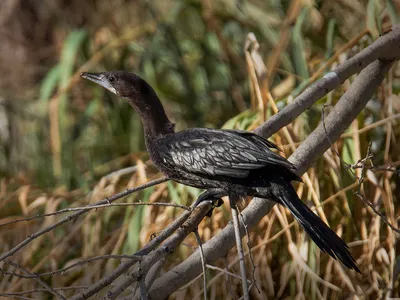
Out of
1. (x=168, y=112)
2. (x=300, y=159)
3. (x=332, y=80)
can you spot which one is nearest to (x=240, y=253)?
(x=300, y=159)

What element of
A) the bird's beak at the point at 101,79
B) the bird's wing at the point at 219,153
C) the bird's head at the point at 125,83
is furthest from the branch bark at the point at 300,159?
the bird's beak at the point at 101,79

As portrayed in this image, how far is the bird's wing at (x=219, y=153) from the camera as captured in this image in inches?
90.4

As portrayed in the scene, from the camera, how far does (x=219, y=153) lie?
2.37 metres

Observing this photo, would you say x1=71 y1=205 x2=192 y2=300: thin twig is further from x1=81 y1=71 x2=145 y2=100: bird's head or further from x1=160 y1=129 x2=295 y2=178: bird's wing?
x1=81 y1=71 x2=145 y2=100: bird's head

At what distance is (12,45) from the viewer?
6.54 m

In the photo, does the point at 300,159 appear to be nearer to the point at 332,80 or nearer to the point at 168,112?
the point at 332,80

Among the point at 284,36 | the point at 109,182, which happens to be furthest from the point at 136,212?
the point at 284,36

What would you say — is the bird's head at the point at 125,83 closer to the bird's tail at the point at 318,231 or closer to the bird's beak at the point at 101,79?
the bird's beak at the point at 101,79

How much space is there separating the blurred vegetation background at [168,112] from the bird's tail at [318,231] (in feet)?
2.55

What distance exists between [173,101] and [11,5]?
2281mm

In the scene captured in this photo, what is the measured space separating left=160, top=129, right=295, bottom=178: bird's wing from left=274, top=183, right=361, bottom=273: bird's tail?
90 mm

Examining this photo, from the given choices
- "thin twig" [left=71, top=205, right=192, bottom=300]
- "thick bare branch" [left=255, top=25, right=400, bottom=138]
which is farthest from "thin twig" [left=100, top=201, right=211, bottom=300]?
"thick bare branch" [left=255, top=25, right=400, bottom=138]

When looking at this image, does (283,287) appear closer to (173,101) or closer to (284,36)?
(284,36)

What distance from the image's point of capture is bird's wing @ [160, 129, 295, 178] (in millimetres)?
2295
